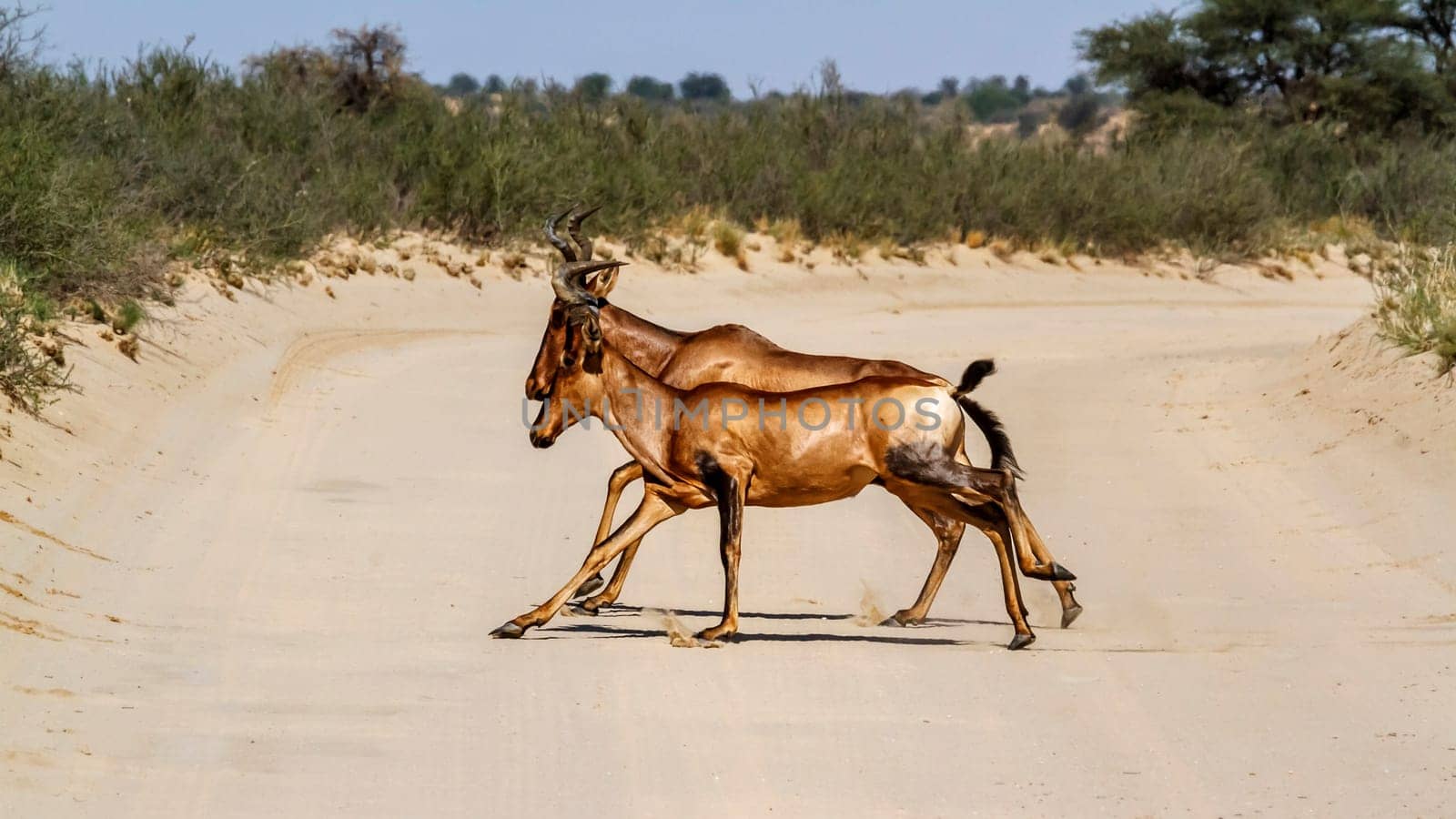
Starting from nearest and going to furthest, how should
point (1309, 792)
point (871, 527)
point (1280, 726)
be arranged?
point (1309, 792) → point (1280, 726) → point (871, 527)

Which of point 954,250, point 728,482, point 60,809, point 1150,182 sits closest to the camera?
point 60,809

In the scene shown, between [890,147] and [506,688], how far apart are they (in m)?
30.9

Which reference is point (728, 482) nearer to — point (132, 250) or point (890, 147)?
point (132, 250)

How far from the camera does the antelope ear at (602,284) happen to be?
1115 cm

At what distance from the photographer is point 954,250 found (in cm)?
3334

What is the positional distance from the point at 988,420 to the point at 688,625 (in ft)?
6.35

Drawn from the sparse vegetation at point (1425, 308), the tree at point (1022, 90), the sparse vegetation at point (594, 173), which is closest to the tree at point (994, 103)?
the tree at point (1022, 90)

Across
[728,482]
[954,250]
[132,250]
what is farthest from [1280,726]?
[954,250]

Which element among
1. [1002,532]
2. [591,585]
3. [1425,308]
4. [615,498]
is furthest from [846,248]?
[1002,532]

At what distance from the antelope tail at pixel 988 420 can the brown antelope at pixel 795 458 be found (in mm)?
16

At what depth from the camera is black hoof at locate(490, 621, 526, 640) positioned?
961 centimetres

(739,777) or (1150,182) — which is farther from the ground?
(739,777)

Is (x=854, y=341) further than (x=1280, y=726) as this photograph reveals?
Yes

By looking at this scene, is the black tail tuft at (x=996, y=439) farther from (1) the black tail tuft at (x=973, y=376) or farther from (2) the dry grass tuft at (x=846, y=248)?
(2) the dry grass tuft at (x=846, y=248)
